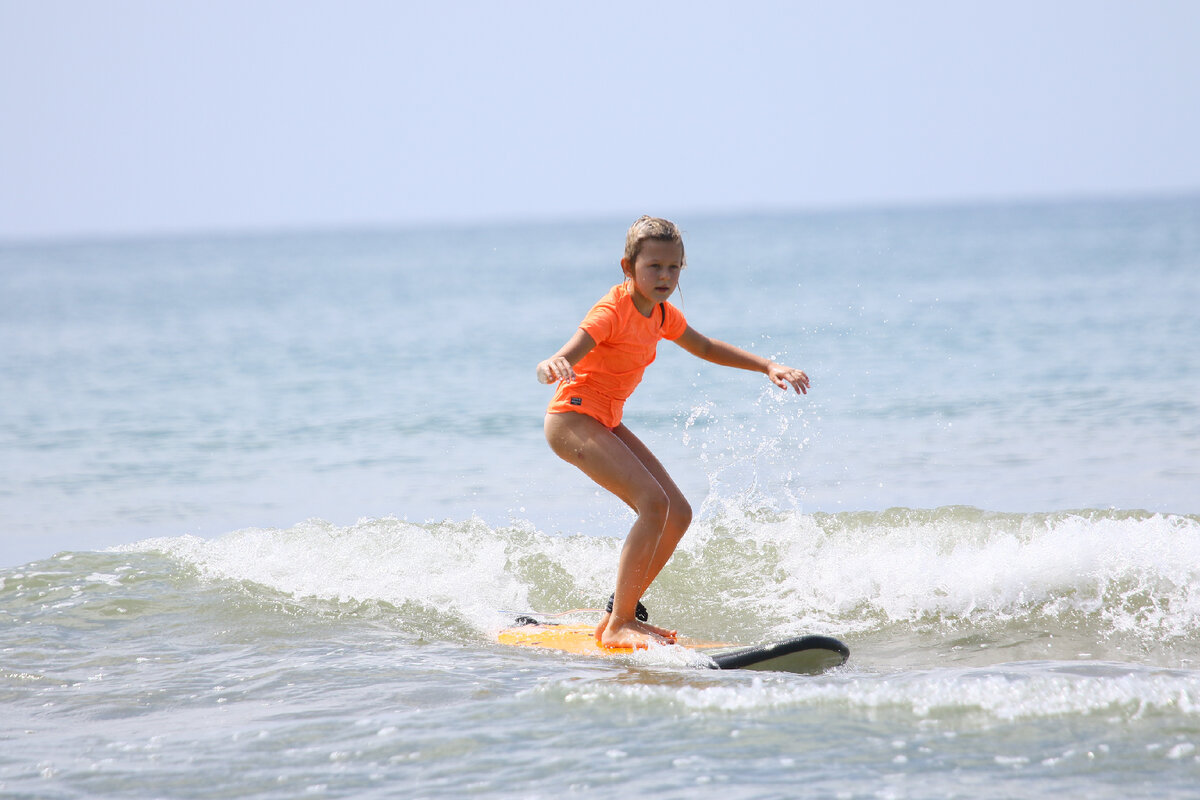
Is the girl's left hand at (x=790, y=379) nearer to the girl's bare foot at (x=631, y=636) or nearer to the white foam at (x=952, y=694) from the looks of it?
Answer: the girl's bare foot at (x=631, y=636)

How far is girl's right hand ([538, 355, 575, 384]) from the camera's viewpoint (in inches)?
175

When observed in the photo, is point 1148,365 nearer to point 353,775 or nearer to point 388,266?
point 353,775

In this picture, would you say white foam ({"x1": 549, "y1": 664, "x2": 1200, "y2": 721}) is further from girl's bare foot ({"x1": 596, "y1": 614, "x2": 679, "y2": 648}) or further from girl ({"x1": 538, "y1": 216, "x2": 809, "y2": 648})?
girl ({"x1": 538, "y1": 216, "x2": 809, "y2": 648})

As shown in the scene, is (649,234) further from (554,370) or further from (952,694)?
(952,694)

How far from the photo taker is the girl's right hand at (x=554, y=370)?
14.6 feet

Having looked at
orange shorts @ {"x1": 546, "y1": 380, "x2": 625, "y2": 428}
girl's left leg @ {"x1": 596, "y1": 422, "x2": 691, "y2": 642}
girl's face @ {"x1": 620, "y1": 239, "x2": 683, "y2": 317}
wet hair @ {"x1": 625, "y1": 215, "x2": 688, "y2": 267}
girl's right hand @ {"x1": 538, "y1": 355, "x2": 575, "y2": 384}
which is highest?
wet hair @ {"x1": 625, "y1": 215, "x2": 688, "y2": 267}

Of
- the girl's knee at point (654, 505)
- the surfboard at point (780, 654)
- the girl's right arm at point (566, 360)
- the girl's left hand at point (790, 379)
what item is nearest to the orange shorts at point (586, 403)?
the girl's right arm at point (566, 360)

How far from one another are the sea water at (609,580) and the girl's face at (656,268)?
1.65 meters

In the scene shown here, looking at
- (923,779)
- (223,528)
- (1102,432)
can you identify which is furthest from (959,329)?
(923,779)

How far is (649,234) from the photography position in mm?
5000

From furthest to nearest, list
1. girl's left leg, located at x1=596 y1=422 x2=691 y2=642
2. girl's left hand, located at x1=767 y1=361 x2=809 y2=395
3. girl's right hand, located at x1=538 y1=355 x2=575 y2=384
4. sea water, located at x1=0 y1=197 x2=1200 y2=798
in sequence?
girl's left hand, located at x1=767 y1=361 x2=809 y2=395 → girl's left leg, located at x1=596 y1=422 x2=691 y2=642 → girl's right hand, located at x1=538 y1=355 x2=575 y2=384 → sea water, located at x1=0 y1=197 x2=1200 y2=798

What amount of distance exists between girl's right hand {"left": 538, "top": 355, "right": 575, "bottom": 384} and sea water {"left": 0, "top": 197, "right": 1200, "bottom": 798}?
4.10ft

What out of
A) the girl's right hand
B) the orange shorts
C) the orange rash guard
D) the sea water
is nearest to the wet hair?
the orange rash guard

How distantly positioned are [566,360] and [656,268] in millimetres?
699
